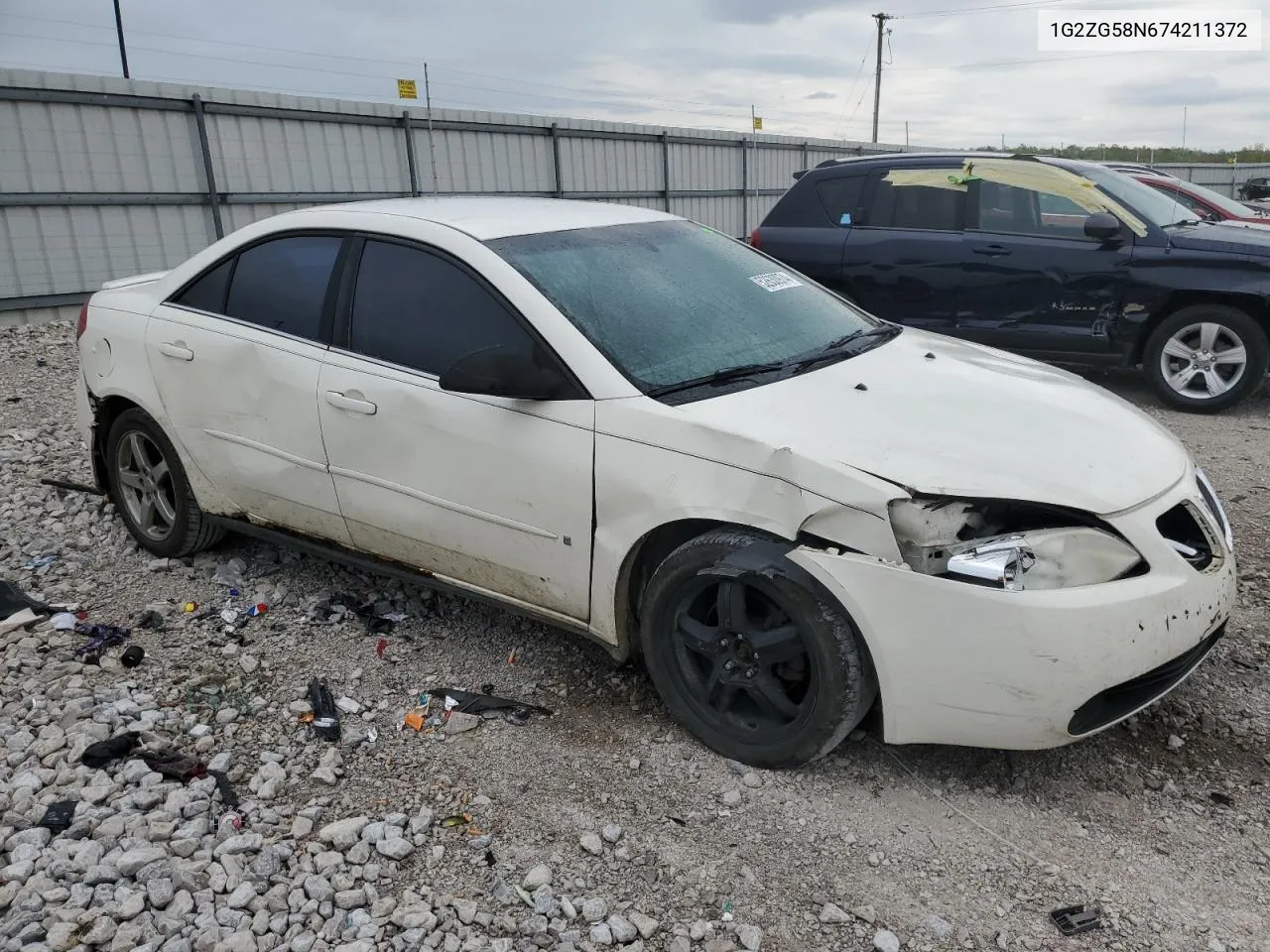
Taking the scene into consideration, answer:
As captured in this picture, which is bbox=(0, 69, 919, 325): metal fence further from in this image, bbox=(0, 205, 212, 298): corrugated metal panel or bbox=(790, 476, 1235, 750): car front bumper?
bbox=(790, 476, 1235, 750): car front bumper

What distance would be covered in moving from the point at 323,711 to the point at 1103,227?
6.21 metres

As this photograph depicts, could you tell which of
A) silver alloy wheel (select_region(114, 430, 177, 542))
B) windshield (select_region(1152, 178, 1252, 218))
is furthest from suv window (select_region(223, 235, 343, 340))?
windshield (select_region(1152, 178, 1252, 218))

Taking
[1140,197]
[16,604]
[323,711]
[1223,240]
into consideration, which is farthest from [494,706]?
[1140,197]

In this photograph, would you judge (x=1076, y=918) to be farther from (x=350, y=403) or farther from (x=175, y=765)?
(x=350, y=403)

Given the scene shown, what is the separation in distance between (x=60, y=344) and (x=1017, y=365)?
29.0 feet

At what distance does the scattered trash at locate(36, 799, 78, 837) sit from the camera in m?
2.69

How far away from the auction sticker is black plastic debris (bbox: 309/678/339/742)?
7.17ft

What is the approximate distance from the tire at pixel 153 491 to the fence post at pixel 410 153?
937cm

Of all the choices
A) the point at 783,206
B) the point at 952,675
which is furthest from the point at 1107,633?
the point at 783,206

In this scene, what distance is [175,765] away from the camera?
2992 millimetres

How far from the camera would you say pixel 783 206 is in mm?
8484

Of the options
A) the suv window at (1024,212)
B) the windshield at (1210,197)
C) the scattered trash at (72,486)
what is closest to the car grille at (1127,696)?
the scattered trash at (72,486)

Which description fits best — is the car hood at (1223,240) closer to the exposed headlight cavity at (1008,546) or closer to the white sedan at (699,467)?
the white sedan at (699,467)

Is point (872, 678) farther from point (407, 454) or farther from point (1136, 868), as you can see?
point (407, 454)
